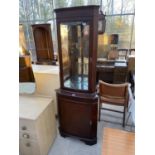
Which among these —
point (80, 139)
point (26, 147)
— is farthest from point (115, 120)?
point (26, 147)

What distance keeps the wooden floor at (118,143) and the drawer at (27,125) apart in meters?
0.81

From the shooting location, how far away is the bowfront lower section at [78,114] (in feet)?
6.20

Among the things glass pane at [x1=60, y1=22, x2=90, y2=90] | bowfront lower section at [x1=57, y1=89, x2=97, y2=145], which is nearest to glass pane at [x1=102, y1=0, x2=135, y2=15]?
glass pane at [x1=60, y1=22, x2=90, y2=90]

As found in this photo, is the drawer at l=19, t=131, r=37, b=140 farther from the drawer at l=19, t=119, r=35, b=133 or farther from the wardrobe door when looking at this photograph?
the wardrobe door

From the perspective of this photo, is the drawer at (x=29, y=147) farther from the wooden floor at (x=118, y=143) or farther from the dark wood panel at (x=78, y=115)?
the wooden floor at (x=118, y=143)

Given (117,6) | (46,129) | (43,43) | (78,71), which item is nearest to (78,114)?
(46,129)

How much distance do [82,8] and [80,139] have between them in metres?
1.65

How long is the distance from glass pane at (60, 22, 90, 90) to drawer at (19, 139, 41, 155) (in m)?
0.80

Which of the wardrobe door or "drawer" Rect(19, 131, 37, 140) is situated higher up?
the wardrobe door

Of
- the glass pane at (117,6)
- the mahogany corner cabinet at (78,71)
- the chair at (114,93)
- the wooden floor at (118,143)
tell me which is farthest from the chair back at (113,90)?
the glass pane at (117,6)

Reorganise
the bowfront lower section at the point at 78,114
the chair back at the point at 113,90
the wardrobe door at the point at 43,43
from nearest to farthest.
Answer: the bowfront lower section at the point at 78,114 → the chair back at the point at 113,90 → the wardrobe door at the point at 43,43

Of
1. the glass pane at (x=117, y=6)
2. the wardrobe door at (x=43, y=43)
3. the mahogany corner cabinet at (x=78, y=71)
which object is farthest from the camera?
the glass pane at (x=117, y=6)

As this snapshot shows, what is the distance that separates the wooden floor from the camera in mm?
1183
